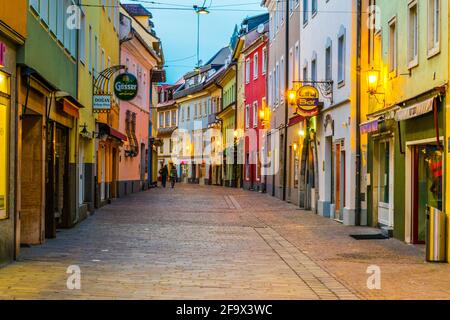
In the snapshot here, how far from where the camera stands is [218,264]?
1355cm

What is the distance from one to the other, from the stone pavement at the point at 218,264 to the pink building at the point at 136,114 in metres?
17.8

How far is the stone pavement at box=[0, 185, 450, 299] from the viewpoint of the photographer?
10422 mm

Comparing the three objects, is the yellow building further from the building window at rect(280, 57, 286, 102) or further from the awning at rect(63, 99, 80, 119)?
the building window at rect(280, 57, 286, 102)

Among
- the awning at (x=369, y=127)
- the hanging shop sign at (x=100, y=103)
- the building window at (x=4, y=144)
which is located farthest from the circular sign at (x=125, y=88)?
the building window at (x=4, y=144)

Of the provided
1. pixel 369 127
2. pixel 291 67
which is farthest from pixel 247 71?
pixel 369 127

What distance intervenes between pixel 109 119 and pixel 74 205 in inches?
465

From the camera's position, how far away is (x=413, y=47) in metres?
17.5

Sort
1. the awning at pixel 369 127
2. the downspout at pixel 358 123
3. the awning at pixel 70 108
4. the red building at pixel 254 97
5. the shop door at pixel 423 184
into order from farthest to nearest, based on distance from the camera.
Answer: the red building at pixel 254 97
the downspout at pixel 358 123
the awning at pixel 369 127
the awning at pixel 70 108
the shop door at pixel 423 184

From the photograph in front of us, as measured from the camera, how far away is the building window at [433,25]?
601 inches

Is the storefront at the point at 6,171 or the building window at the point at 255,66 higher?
the building window at the point at 255,66

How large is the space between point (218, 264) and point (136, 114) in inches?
1323

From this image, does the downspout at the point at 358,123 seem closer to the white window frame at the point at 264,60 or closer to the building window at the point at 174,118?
the white window frame at the point at 264,60

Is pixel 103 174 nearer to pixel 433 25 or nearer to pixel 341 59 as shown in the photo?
pixel 341 59

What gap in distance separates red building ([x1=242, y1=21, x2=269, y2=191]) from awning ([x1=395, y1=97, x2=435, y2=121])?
29.2 meters
